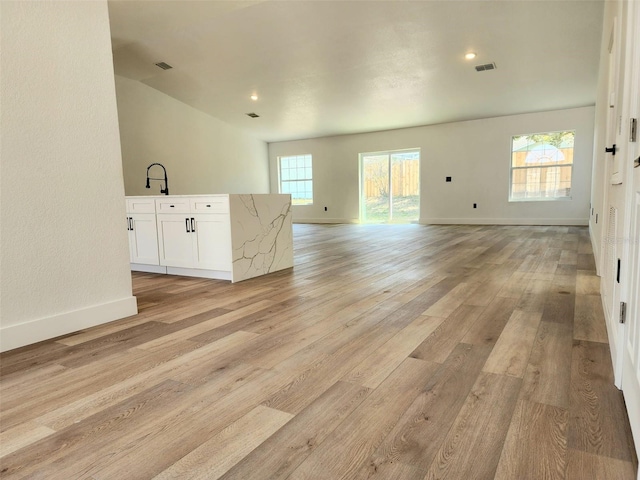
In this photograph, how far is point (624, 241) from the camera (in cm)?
152

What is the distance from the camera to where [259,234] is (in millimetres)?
3977

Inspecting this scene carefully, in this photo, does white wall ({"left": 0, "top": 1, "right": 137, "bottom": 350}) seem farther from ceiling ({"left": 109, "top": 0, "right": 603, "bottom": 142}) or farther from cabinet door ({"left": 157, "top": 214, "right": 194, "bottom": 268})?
ceiling ({"left": 109, "top": 0, "right": 603, "bottom": 142})

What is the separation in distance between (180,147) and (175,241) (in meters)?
5.93

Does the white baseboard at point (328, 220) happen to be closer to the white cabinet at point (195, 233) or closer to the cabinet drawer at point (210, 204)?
the white cabinet at point (195, 233)

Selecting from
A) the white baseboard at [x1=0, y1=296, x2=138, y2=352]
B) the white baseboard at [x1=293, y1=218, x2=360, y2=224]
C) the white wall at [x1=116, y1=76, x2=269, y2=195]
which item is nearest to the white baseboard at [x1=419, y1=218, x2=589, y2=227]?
the white baseboard at [x1=293, y1=218, x2=360, y2=224]

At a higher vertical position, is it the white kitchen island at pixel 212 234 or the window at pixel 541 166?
the window at pixel 541 166

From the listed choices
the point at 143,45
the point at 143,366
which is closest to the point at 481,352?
the point at 143,366

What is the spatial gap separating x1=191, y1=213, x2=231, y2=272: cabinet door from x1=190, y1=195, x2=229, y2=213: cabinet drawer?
0.14 ft

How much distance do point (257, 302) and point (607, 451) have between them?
2247 millimetres

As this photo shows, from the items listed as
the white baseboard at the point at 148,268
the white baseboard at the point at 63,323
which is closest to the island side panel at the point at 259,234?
the white baseboard at the point at 148,268

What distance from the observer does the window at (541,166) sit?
8.80 m

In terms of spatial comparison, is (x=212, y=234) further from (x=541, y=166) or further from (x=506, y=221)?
(x=541, y=166)

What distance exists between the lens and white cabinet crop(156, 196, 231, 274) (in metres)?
3.67

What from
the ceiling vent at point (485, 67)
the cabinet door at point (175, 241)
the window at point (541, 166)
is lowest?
the cabinet door at point (175, 241)
